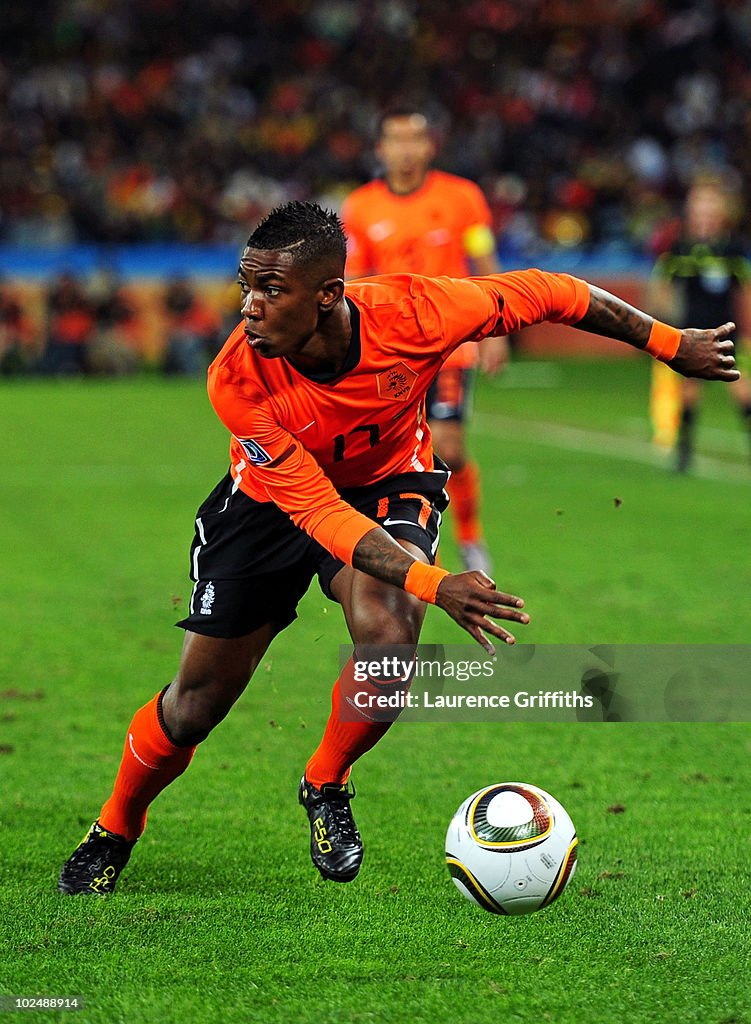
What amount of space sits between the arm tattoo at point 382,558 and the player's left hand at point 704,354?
43.2 inches

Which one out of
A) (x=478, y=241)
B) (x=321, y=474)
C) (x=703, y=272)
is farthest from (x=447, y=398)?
(x=703, y=272)

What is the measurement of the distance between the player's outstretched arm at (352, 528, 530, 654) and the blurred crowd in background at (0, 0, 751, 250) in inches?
803

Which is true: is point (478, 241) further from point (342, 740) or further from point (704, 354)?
point (342, 740)

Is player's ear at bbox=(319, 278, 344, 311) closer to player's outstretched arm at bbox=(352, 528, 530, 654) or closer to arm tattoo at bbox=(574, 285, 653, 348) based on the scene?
player's outstretched arm at bbox=(352, 528, 530, 654)

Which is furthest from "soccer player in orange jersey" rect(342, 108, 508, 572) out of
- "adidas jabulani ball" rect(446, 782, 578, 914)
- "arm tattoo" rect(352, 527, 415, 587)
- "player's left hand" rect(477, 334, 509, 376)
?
"arm tattoo" rect(352, 527, 415, 587)

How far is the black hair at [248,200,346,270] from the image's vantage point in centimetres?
402

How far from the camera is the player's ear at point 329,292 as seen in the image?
4.10 metres

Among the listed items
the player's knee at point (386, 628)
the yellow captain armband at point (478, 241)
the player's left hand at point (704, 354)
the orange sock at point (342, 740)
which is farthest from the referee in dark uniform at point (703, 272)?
the player's knee at point (386, 628)

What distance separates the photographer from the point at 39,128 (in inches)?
1008

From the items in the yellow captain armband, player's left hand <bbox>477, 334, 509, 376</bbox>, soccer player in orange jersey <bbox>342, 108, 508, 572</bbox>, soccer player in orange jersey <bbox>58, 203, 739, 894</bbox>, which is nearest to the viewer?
soccer player in orange jersey <bbox>58, 203, 739, 894</bbox>

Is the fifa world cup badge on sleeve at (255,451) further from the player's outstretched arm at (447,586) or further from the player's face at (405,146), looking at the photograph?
the player's face at (405,146)

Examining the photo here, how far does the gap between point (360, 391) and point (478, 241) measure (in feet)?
16.3

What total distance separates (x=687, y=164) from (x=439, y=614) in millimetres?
21031

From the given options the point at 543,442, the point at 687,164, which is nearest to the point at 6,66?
the point at 687,164
